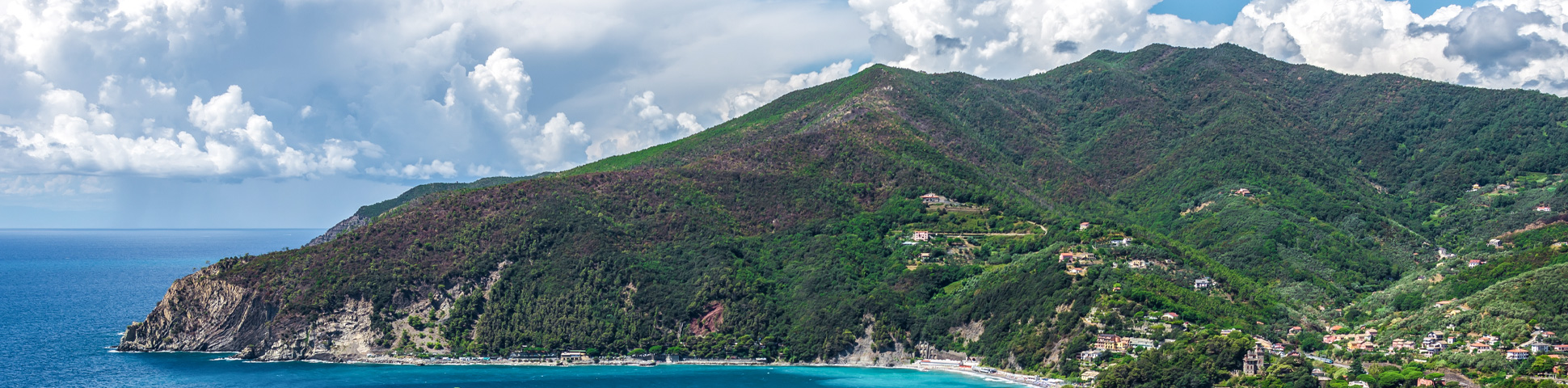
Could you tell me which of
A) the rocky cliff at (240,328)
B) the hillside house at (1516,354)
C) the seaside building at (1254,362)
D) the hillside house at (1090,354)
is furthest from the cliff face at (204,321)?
the hillside house at (1516,354)

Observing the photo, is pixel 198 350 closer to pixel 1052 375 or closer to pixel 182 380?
pixel 182 380

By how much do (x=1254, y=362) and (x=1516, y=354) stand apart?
21080 mm

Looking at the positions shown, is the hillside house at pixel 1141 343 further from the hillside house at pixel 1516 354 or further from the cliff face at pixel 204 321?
the cliff face at pixel 204 321

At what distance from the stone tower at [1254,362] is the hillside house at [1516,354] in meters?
19.1

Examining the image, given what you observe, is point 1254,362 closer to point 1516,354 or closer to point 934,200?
point 1516,354

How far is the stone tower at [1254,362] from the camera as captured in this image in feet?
346

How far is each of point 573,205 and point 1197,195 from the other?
96.8 m

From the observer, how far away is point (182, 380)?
121 m

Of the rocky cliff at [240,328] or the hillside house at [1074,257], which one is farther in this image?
the rocky cliff at [240,328]

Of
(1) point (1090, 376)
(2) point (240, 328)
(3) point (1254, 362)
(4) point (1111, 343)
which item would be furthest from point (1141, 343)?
(2) point (240, 328)

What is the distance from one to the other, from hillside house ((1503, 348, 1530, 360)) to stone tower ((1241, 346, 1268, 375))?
19.1 m

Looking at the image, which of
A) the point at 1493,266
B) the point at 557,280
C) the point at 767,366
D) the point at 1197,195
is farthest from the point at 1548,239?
the point at 557,280

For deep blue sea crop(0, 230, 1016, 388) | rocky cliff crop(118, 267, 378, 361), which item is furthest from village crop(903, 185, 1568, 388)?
rocky cliff crop(118, 267, 378, 361)

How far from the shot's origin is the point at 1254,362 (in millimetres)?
106062
